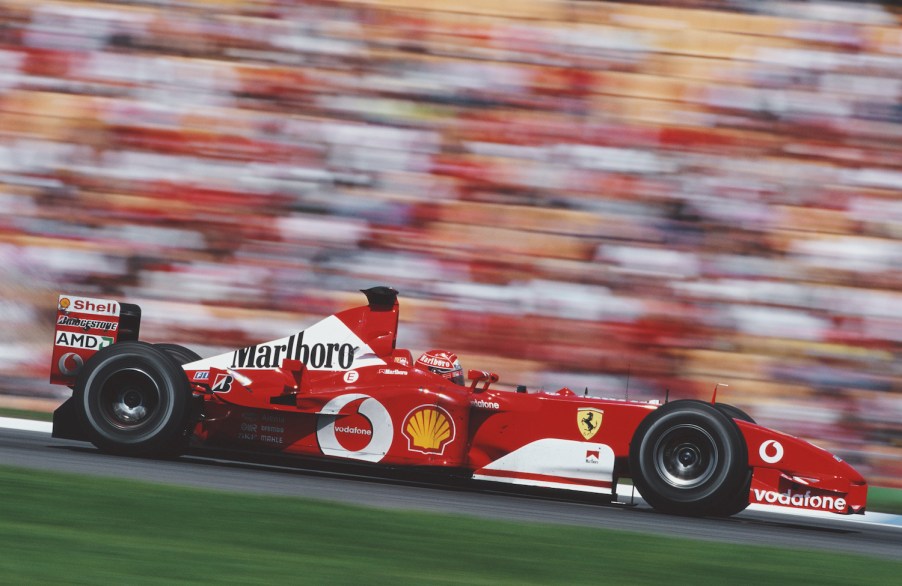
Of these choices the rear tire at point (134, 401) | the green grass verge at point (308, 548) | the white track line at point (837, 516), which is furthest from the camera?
the white track line at point (837, 516)

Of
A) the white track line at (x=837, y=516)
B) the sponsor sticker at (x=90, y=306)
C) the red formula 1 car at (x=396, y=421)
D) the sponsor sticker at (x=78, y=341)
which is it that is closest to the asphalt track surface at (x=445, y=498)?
the white track line at (x=837, y=516)

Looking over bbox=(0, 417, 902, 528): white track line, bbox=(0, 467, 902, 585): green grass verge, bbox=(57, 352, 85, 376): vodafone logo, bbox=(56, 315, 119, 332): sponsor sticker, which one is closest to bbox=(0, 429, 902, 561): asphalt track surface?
bbox=(0, 417, 902, 528): white track line

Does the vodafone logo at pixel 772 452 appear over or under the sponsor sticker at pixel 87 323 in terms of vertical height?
under

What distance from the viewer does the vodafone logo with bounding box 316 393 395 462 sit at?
25.4 feet

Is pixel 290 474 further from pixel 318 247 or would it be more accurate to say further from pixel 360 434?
pixel 318 247

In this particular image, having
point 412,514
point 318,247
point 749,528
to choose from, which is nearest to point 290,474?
point 412,514

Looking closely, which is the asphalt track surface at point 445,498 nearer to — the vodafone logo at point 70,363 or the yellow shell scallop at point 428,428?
the yellow shell scallop at point 428,428

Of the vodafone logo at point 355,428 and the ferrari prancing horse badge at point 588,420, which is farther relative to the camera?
the vodafone logo at point 355,428

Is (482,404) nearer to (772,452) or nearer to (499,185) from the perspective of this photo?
(772,452)

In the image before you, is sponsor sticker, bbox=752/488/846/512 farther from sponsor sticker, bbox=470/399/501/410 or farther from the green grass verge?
sponsor sticker, bbox=470/399/501/410

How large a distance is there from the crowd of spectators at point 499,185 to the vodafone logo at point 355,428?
11.2ft

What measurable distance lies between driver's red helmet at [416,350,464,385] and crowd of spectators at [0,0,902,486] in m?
3.08

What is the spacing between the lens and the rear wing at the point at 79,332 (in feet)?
26.8

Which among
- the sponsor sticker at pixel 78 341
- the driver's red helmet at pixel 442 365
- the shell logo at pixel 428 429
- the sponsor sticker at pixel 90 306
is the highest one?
the sponsor sticker at pixel 90 306
